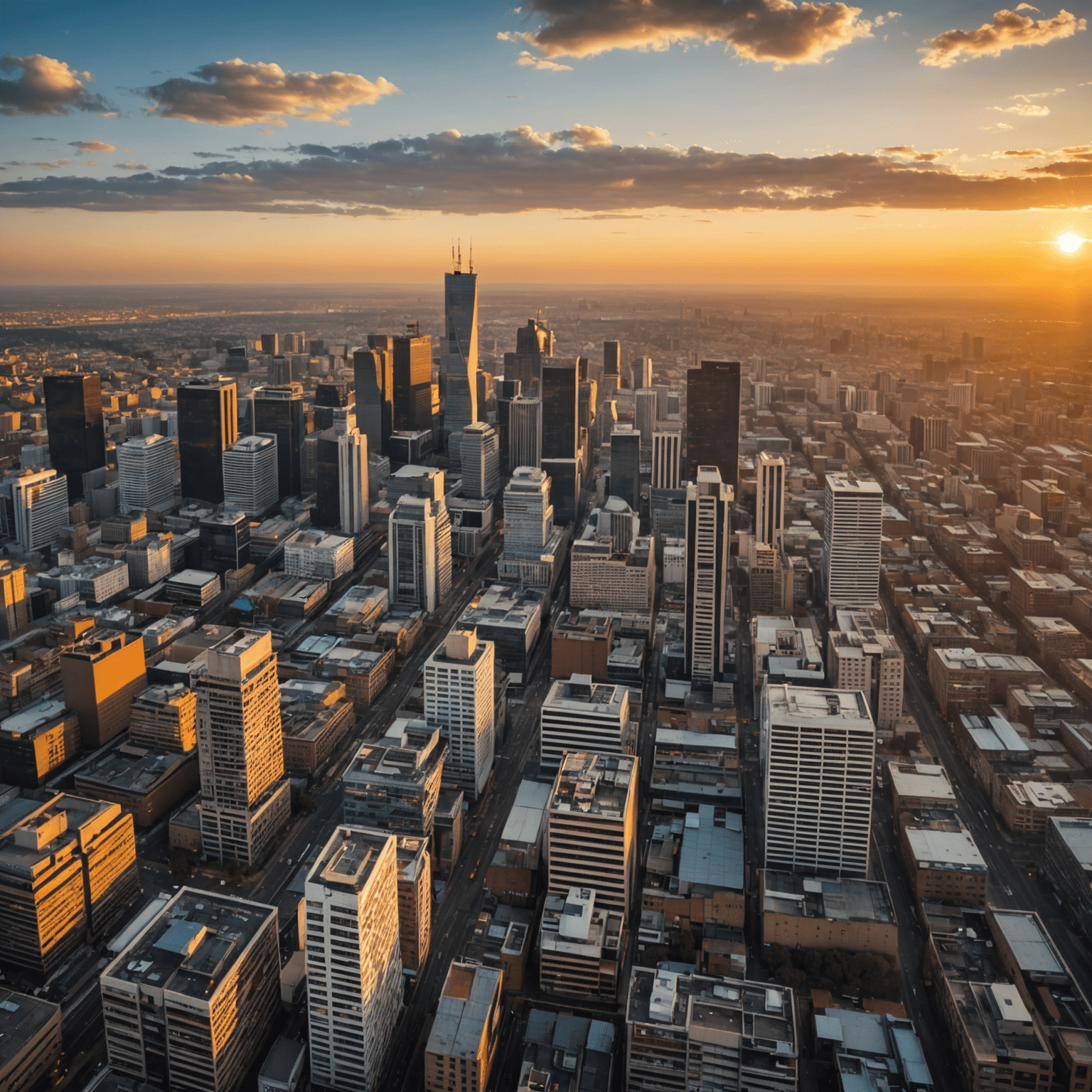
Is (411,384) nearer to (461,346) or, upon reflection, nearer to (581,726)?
(461,346)

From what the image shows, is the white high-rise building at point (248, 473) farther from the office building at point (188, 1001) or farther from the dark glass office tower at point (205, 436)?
the office building at point (188, 1001)

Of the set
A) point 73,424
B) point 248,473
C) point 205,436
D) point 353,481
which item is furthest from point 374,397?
point 73,424

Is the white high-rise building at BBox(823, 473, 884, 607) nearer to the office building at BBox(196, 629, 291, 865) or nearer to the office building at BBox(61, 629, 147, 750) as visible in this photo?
the office building at BBox(196, 629, 291, 865)

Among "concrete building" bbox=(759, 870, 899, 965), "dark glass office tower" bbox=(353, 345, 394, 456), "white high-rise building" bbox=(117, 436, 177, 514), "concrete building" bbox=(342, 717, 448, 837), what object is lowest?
"concrete building" bbox=(759, 870, 899, 965)

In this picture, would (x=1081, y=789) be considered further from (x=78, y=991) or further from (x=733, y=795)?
(x=78, y=991)

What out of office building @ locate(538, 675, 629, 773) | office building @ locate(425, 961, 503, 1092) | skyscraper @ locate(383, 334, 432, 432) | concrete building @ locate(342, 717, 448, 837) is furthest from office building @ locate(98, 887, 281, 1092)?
skyscraper @ locate(383, 334, 432, 432)
